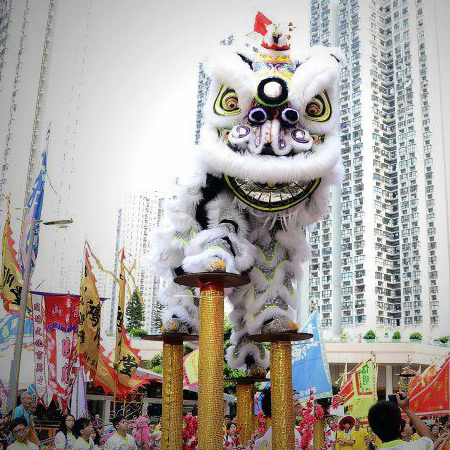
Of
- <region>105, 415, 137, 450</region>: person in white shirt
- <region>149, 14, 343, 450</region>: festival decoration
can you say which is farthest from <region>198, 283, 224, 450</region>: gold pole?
<region>105, 415, 137, 450</region>: person in white shirt

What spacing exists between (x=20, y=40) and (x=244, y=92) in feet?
16.9

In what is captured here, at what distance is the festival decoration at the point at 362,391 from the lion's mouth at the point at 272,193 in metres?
4.22

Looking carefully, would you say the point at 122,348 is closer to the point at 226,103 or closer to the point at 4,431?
the point at 4,431

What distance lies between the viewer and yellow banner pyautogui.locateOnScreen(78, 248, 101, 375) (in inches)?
256

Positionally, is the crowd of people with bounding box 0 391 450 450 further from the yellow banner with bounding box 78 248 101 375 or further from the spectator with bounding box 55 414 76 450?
the yellow banner with bounding box 78 248 101 375

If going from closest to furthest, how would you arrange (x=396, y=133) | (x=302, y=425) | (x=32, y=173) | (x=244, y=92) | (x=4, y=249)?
(x=244, y=92) → (x=302, y=425) → (x=4, y=249) → (x=32, y=173) → (x=396, y=133)

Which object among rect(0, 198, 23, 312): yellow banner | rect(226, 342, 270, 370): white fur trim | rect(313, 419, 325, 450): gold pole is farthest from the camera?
rect(0, 198, 23, 312): yellow banner

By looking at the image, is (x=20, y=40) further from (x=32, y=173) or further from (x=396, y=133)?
(x=396, y=133)

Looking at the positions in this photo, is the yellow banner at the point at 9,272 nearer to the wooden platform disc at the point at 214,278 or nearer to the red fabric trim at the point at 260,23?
the wooden platform disc at the point at 214,278

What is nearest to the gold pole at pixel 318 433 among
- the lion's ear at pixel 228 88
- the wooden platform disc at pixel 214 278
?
the wooden platform disc at pixel 214 278

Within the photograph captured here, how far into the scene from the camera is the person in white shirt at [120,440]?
425cm

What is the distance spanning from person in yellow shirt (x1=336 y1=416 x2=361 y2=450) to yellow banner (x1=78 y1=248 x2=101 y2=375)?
286cm

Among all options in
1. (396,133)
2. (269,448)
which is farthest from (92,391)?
(396,133)

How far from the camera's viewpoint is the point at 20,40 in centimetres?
716
